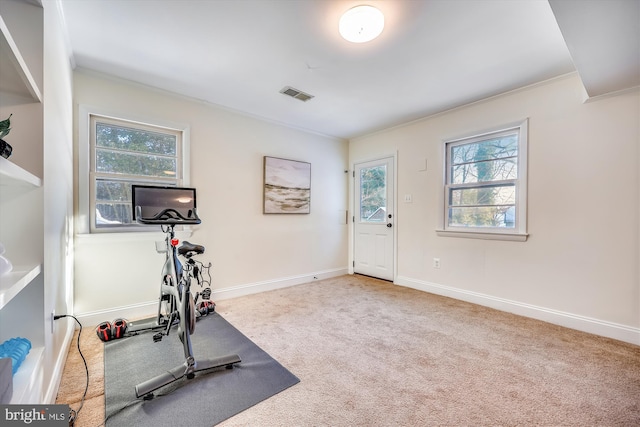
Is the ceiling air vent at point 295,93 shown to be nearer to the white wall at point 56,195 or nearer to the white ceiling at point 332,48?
the white ceiling at point 332,48

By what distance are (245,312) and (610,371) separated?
3.01 m

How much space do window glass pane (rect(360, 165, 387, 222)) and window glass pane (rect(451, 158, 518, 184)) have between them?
1.09 metres

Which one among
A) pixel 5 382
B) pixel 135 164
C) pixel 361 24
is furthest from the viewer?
pixel 135 164

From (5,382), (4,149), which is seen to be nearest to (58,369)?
(5,382)

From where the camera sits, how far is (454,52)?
2.26m

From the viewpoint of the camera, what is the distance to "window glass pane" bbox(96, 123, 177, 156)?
272cm

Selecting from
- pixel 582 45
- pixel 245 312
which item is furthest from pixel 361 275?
pixel 582 45

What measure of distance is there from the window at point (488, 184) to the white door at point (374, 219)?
915mm

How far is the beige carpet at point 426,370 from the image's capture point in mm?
1477

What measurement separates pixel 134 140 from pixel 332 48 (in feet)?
7.32

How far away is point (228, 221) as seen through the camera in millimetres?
3443

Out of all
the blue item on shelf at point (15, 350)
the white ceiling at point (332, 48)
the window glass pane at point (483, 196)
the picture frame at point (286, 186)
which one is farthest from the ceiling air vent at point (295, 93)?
the blue item on shelf at point (15, 350)

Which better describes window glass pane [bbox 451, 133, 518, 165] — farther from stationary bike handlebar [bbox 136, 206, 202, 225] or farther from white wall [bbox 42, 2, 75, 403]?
white wall [bbox 42, 2, 75, 403]

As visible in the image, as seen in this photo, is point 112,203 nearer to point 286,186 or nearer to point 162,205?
point 162,205
